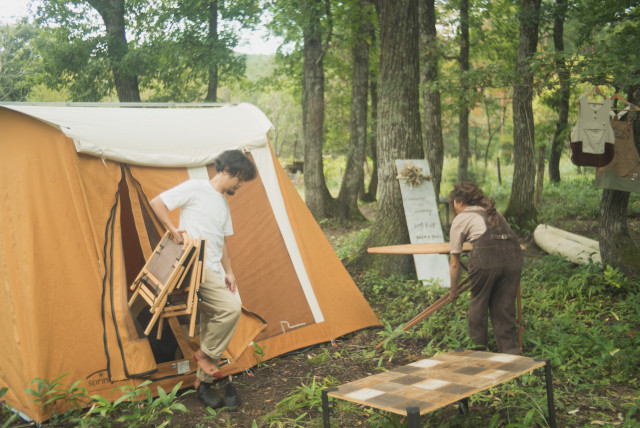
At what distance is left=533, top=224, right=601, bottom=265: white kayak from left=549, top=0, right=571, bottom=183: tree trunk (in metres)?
1.91

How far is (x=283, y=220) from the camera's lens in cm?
511

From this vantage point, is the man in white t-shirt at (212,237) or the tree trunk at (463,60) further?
the tree trunk at (463,60)

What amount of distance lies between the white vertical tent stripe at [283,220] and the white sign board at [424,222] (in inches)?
68.7

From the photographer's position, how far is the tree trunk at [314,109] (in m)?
10.5

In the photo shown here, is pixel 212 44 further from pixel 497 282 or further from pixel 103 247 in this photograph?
pixel 497 282

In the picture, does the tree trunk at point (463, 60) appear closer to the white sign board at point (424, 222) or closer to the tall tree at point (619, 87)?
the white sign board at point (424, 222)

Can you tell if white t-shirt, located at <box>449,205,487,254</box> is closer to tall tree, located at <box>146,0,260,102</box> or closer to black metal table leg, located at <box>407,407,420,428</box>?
black metal table leg, located at <box>407,407,420,428</box>

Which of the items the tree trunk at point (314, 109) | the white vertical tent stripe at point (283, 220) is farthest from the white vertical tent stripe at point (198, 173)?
the tree trunk at point (314, 109)

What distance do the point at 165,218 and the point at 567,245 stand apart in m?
5.48

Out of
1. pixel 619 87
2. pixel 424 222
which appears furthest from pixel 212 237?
pixel 619 87

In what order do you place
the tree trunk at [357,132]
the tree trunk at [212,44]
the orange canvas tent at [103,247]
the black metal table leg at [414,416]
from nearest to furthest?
the black metal table leg at [414,416] → the orange canvas tent at [103,247] → the tree trunk at [357,132] → the tree trunk at [212,44]

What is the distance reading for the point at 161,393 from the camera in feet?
11.7

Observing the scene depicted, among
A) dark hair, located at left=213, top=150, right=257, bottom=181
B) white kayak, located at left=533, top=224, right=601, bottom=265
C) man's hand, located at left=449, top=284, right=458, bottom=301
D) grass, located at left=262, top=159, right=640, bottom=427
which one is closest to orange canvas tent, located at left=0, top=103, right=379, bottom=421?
dark hair, located at left=213, top=150, right=257, bottom=181

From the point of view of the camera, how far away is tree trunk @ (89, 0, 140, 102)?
1256cm
